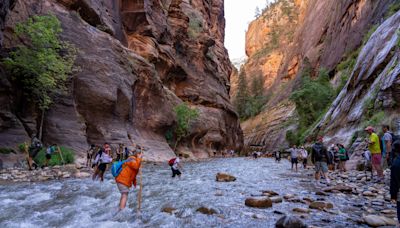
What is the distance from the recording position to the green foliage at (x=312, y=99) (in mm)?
40375

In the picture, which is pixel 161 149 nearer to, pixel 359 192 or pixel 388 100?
pixel 388 100

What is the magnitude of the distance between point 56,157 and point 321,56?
52.7m

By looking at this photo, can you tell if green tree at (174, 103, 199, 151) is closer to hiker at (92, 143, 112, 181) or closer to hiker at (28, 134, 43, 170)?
hiker at (28, 134, 43, 170)

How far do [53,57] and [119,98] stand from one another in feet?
32.3

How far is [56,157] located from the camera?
1700 cm

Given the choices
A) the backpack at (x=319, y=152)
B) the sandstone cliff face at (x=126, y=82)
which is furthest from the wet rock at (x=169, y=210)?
the sandstone cliff face at (x=126, y=82)

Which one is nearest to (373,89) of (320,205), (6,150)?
(320,205)

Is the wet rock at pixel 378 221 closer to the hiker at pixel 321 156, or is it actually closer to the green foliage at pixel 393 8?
the hiker at pixel 321 156

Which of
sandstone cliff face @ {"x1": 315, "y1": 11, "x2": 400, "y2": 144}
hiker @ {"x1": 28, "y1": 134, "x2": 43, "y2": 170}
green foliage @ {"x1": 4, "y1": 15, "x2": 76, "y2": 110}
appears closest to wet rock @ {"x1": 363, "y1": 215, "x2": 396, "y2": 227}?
sandstone cliff face @ {"x1": 315, "y1": 11, "x2": 400, "y2": 144}

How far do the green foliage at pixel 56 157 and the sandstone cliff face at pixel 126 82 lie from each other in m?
1.31

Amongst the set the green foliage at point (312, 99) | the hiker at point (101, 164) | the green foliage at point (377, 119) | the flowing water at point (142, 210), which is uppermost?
the green foliage at point (312, 99)

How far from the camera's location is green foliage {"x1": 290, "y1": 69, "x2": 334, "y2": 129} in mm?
40375

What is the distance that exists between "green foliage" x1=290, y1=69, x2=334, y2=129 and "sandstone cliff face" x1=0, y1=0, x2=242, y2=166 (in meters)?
17.1

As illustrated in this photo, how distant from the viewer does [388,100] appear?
54.7ft
